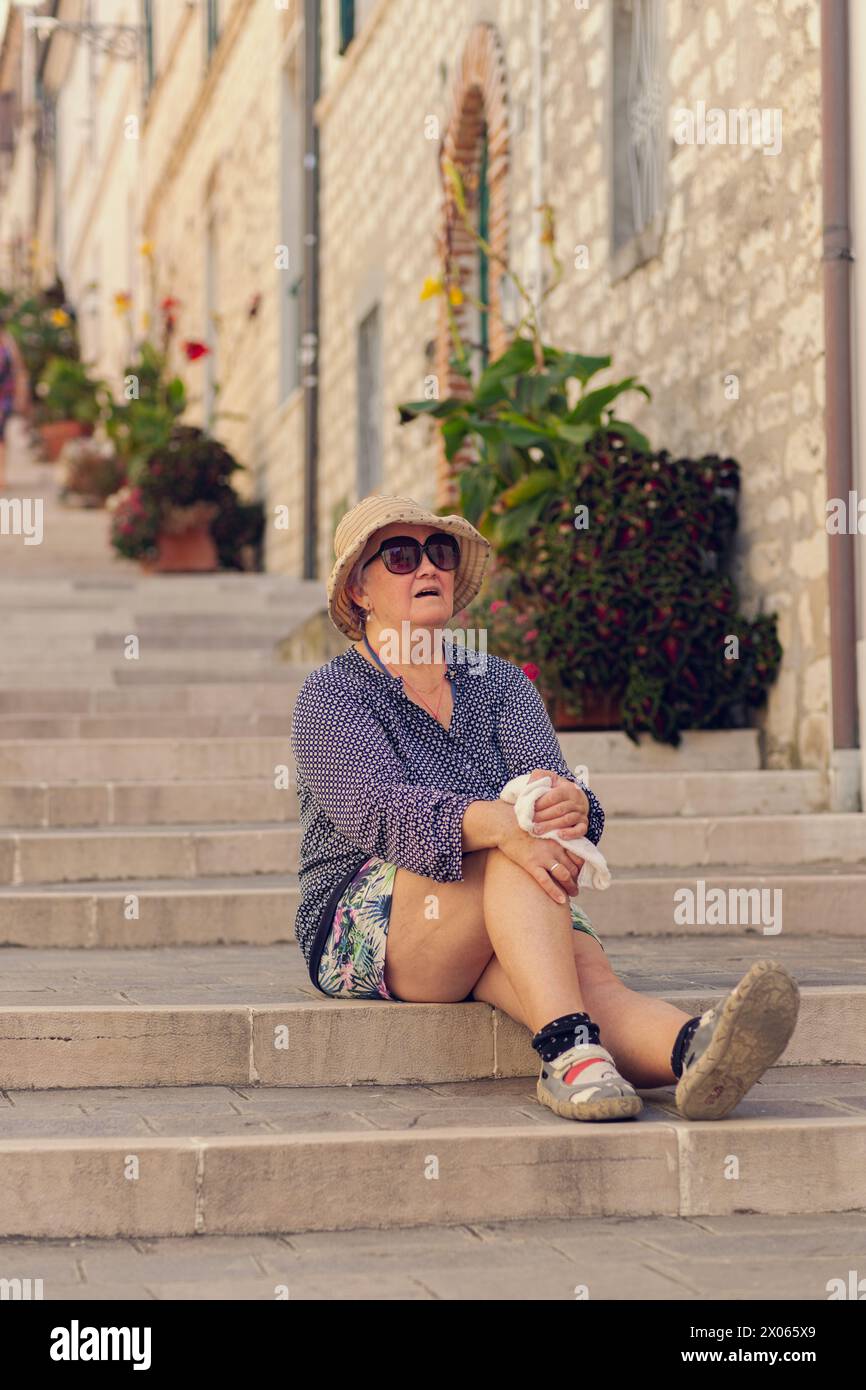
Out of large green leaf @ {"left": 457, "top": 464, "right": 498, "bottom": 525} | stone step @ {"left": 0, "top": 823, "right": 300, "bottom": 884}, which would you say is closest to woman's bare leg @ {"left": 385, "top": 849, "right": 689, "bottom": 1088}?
stone step @ {"left": 0, "top": 823, "right": 300, "bottom": 884}

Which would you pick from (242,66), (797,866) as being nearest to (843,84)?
(797,866)

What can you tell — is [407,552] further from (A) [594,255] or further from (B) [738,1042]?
(A) [594,255]

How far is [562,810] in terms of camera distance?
3832mm

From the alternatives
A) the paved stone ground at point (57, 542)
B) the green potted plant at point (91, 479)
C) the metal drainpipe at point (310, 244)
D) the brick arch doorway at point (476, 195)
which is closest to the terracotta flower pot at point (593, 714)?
the brick arch doorway at point (476, 195)

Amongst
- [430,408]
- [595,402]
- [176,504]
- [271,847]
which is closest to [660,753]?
[595,402]

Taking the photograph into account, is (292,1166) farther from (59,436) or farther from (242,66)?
(59,436)

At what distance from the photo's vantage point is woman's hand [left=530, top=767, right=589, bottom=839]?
380cm

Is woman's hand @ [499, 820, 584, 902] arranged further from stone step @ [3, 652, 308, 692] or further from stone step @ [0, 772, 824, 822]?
stone step @ [3, 652, 308, 692]

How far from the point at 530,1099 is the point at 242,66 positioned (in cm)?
1544

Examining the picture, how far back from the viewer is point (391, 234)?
1285cm

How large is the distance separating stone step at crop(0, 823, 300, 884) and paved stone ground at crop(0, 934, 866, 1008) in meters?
0.66

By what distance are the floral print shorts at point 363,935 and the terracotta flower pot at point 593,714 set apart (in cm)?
316

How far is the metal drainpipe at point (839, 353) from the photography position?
21.3 feet
